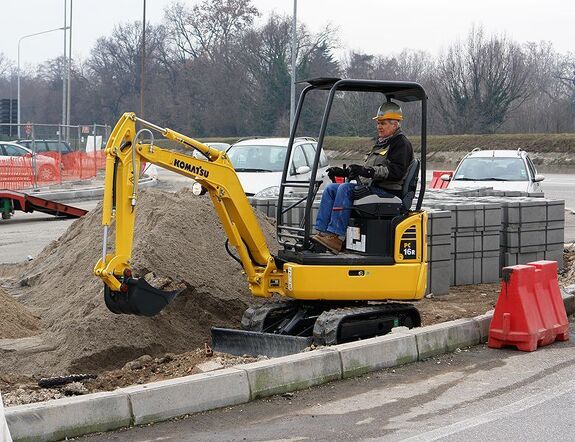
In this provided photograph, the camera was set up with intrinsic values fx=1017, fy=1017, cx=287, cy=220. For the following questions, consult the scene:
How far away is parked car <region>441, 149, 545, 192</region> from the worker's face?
38.5ft

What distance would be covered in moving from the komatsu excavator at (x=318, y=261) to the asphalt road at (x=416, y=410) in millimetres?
847

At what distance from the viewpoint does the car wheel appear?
32.1 metres

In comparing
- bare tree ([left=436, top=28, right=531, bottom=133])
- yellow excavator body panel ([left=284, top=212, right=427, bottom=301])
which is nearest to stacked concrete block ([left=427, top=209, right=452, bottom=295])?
yellow excavator body panel ([left=284, top=212, right=427, bottom=301])

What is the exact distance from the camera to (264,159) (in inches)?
838

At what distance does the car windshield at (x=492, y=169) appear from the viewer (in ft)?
71.2

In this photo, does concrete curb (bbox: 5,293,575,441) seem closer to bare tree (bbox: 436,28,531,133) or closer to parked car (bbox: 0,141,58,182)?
parked car (bbox: 0,141,58,182)

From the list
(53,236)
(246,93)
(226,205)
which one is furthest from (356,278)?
(246,93)

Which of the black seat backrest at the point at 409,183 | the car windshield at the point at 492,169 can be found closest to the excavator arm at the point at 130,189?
the black seat backrest at the point at 409,183

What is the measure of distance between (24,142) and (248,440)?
32768 mm

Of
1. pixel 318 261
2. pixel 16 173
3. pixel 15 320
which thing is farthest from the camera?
pixel 16 173

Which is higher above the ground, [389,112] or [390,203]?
[389,112]

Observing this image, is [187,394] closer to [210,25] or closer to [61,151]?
[61,151]

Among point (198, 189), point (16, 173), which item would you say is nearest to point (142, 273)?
point (198, 189)

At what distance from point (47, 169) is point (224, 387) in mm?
26250
